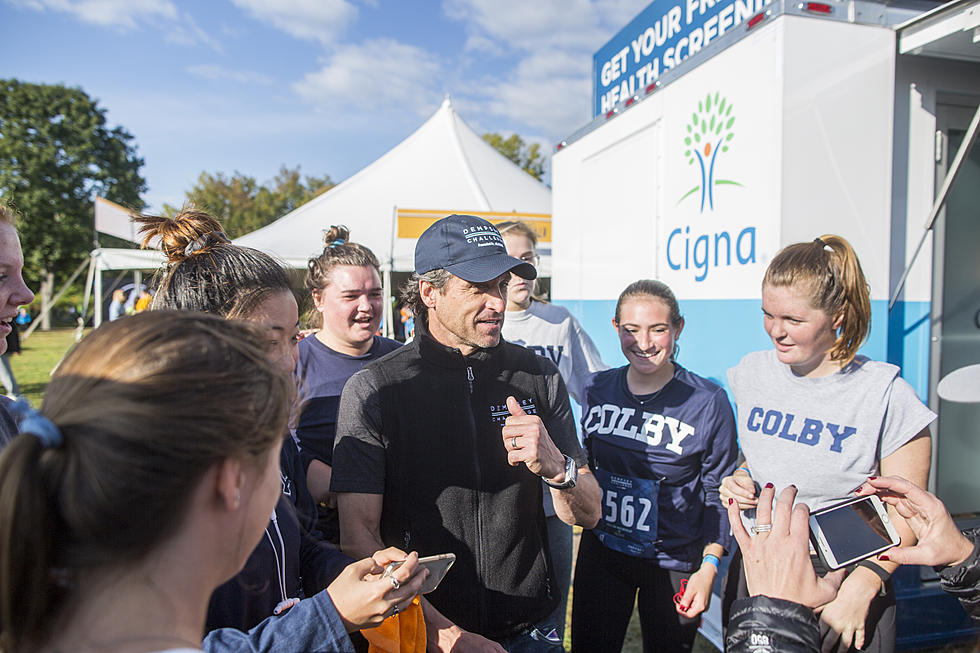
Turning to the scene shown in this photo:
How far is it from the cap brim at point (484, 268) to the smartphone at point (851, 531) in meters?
1.18

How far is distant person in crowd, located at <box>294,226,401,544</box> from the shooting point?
7.81ft

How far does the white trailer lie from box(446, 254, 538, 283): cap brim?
1366mm

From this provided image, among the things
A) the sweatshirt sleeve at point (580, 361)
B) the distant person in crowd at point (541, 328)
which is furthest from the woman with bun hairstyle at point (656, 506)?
the sweatshirt sleeve at point (580, 361)

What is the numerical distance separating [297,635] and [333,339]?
5.67 ft

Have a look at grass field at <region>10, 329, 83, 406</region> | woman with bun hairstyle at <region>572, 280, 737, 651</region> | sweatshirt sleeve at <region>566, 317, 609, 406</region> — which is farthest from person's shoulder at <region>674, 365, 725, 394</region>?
grass field at <region>10, 329, 83, 406</region>

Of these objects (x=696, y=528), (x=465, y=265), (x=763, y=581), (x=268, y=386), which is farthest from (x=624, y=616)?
(x=268, y=386)

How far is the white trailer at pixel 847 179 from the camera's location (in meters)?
2.56

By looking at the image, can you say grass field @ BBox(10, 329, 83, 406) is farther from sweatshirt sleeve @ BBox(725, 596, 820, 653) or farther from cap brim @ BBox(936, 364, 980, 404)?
cap brim @ BBox(936, 364, 980, 404)

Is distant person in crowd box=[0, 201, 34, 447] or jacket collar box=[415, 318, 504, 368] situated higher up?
distant person in crowd box=[0, 201, 34, 447]

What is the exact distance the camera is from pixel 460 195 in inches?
515

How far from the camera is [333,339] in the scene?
2707mm

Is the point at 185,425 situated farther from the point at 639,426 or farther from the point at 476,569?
the point at 639,426

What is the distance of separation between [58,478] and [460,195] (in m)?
12.7

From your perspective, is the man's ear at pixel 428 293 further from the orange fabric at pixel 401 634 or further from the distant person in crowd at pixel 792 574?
the distant person in crowd at pixel 792 574
